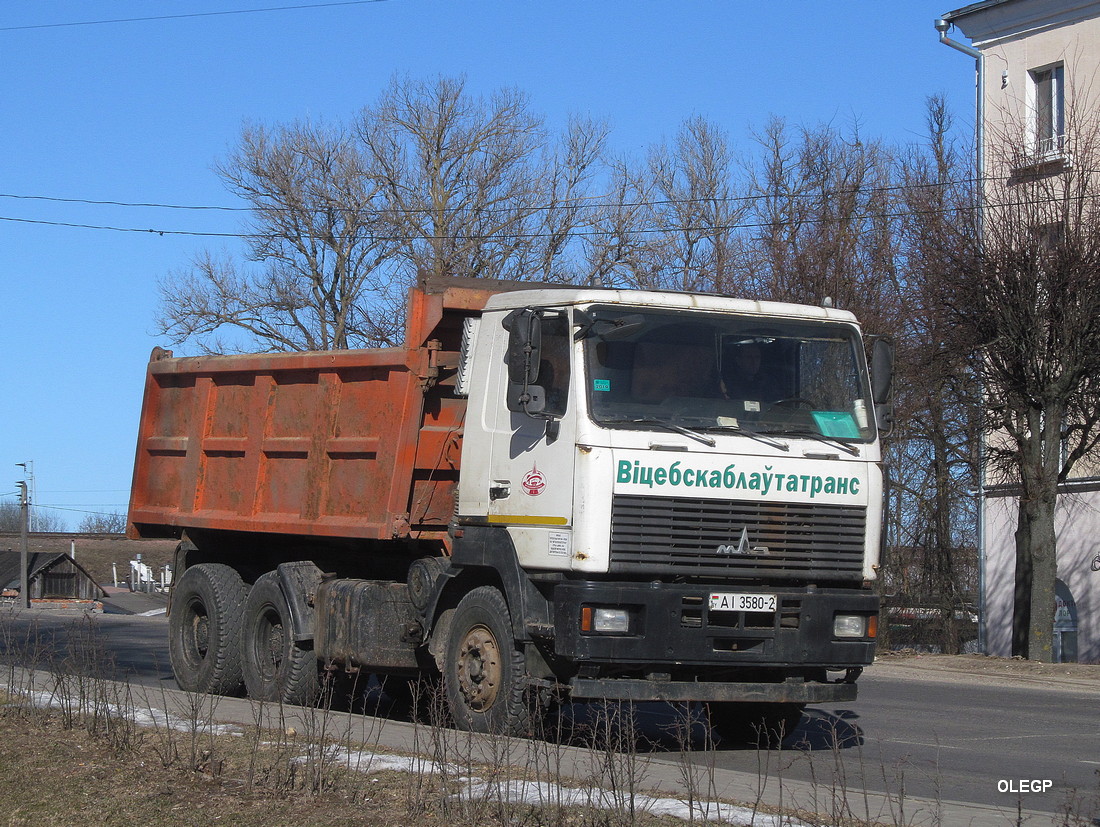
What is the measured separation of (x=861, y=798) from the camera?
6891 mm

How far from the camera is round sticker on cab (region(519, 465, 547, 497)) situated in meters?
8.89

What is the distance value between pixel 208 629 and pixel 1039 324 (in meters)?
13.2

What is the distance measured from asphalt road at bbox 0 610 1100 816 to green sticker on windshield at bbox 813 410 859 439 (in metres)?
1.93

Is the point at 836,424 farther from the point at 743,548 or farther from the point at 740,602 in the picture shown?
the point at 740,602

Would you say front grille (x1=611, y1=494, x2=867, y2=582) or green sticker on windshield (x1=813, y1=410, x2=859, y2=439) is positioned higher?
green sticker on windshield (x1=813, y1=410, x2=859, y2=439)

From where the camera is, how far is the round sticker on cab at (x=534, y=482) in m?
8.89

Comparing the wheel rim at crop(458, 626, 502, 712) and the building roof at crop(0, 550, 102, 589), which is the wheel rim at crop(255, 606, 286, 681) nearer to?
the wheel rim at crop(458, 626, 502, 712)

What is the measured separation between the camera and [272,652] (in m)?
11.9

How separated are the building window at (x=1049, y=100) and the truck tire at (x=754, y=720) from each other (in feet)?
62.4

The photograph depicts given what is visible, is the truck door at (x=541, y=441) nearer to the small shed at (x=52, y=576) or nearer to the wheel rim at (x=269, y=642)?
the wheel rim at (x=269, y=642)

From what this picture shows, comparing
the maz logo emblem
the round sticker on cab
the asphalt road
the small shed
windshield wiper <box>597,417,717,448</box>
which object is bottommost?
the small shed

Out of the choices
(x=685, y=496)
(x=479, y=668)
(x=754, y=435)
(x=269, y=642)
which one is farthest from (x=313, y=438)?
(x=754, y=435)

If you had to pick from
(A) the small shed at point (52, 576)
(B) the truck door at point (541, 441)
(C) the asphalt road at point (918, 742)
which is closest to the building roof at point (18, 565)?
(A) the small shed at point (52, 576)

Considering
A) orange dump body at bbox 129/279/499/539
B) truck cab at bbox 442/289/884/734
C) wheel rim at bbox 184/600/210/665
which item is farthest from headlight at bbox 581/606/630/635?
wheel rim at bbox 184/600/210/665
